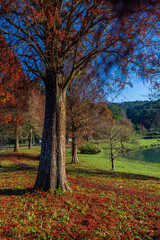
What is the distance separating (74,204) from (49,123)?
8.30ft

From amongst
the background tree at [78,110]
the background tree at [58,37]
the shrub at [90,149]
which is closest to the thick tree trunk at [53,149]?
the background tree at [58,37]

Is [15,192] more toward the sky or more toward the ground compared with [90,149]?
more toward the sky

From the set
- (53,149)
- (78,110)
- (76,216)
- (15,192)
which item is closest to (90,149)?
(78,110)

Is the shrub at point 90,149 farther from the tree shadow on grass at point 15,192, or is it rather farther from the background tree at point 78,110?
the tree shadow on grass at point 15,192

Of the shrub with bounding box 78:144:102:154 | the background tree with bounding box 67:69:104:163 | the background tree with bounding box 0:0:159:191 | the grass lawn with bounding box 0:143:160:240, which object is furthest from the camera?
the shrub with bounding box 78:144:102:154

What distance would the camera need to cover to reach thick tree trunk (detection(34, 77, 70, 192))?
4715mm

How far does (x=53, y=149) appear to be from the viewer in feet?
15.8

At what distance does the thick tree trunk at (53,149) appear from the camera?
186 inches

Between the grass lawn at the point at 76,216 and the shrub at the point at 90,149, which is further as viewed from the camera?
the shrub at the point at 90,149

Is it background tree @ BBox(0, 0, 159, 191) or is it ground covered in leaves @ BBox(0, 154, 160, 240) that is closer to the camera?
ground covered in leaves @ BBox(0, 154, 160, 240)

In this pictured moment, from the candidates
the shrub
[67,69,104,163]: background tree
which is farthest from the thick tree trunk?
the shrub

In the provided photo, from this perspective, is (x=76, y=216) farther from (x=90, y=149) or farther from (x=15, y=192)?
(x=90, y=149)

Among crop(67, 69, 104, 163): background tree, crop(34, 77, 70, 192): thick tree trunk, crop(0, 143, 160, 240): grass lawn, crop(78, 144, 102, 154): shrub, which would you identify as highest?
→ crop(67, 69, 104, 163): background tree

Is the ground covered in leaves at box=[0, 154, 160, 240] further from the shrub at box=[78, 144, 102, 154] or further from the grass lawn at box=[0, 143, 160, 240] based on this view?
the shrub at box=[78, 144, 102, 154]
